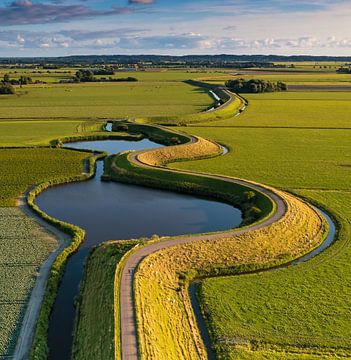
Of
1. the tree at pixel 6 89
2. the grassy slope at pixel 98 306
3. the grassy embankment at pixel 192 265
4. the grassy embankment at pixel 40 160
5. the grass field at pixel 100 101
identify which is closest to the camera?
the grassy slope at pixel 98 306

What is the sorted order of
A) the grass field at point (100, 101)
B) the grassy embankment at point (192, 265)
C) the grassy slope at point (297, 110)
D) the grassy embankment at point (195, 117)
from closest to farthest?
1. the grassy embankment at point (192, 265)
2. the grassy slope at point (297, 110)
3. the grassy embankment at point (195, 117)
4. the grass field at point (100, 101)

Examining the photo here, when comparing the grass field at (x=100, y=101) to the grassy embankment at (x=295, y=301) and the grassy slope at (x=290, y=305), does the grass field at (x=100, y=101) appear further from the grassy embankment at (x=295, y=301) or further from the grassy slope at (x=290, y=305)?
the grassy slope at (x=290, y=305)

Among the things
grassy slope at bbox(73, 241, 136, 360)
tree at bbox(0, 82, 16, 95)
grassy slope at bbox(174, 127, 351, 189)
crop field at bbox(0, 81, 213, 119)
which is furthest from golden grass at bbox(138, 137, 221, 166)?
tree at bbox(0, 82, 16, 95)

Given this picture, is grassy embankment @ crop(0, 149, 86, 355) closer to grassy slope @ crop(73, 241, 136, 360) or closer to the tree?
grassy slope @ crop(73, 241, 136, 360)

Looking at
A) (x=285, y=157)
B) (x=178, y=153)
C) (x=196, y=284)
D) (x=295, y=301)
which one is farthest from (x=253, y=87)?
(x=295, y=301)

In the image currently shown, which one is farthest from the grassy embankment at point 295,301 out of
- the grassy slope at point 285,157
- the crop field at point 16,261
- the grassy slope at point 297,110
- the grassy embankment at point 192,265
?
the grassy slope at point 297,110

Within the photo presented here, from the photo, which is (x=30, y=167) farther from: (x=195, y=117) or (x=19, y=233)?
(x=195, y=117)

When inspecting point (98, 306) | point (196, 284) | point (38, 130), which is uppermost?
point (38, 130)
